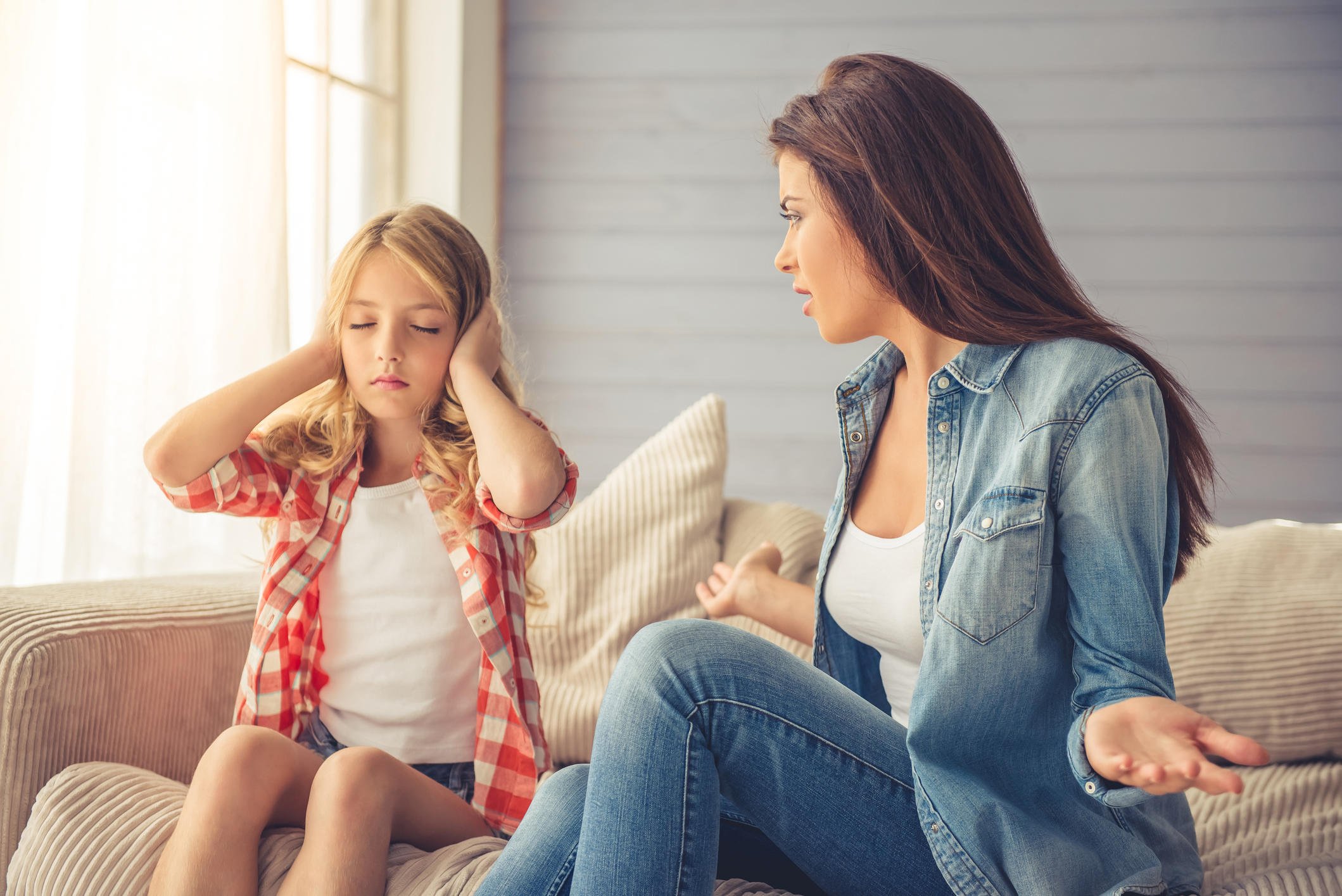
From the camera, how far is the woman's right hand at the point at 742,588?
1.35 meters

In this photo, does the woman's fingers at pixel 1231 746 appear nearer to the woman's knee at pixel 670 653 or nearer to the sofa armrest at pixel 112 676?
the woman's knee at pixel 670 653

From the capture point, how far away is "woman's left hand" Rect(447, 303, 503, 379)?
53.0 inches

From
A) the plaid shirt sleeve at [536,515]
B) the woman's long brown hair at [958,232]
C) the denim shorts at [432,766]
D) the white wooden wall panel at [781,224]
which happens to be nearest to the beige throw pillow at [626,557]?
the denim shorts at [432,766]

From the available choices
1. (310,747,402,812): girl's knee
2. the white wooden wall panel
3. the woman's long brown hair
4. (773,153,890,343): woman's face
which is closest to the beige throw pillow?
(310,747,402,812): girl's knee

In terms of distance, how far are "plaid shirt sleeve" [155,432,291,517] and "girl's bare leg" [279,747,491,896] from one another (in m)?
0.38

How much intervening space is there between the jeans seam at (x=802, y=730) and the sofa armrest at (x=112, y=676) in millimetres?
844

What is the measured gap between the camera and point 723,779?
0.97 meters

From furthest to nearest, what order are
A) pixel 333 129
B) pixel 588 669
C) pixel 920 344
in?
1. pixel 333 129
2. pixel 588 669
3. pixel 920 344

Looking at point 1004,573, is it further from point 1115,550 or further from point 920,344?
point 920,344

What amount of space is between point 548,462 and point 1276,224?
94.5 inches

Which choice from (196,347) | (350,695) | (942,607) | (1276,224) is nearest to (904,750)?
(942,607)

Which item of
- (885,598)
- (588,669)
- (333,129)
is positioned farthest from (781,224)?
(885,598)

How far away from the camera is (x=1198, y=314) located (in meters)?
2.85

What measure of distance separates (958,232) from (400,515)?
77 cm
